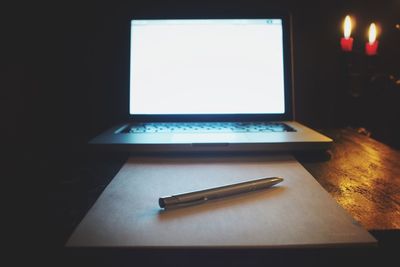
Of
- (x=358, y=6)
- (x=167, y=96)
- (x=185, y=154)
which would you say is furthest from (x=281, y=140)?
(x=358, y=6)

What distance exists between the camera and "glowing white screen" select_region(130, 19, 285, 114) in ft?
2.30

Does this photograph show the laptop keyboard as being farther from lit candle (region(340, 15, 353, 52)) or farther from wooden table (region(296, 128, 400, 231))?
lit candle (region(340, 15, 353, 52))

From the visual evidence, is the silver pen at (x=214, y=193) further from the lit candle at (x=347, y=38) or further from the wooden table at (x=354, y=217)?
the lit candle at (x=347, y=38)

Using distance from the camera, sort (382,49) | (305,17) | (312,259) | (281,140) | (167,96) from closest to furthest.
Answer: (312,259), (281,140), (167,96), (305,17), (382,49)

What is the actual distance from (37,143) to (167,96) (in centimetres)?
36

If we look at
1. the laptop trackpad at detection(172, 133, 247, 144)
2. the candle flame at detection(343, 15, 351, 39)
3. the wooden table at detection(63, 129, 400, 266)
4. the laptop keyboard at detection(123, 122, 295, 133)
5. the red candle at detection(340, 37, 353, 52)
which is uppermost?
the candle flame at detection(343, 15, 351, 39)

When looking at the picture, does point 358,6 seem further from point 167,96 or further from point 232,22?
point 167,96

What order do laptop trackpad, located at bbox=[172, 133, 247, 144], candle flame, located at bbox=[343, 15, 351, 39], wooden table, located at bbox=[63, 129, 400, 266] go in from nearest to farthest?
wooden table, located at bbox=[63, 129, 400, 266] → laptop trackpad, located at bbox=[172, 133, 247, 144] → candle flame, located at bbox=[343, 15, 351, 39]

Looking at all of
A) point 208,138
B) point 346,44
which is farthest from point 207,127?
point 346,44

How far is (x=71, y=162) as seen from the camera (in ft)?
1.83

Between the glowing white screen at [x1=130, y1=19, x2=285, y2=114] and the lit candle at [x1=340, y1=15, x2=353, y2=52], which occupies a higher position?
the lit candle at [x1=340, y1=15, x2=353, y2=52]

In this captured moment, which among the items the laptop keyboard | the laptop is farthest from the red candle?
the laptop keyboard

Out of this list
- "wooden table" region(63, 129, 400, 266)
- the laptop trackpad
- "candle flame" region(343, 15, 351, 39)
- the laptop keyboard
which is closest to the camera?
"wooden table" region(63, 129, 400, 266)

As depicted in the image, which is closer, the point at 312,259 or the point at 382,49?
the point at 312,259
